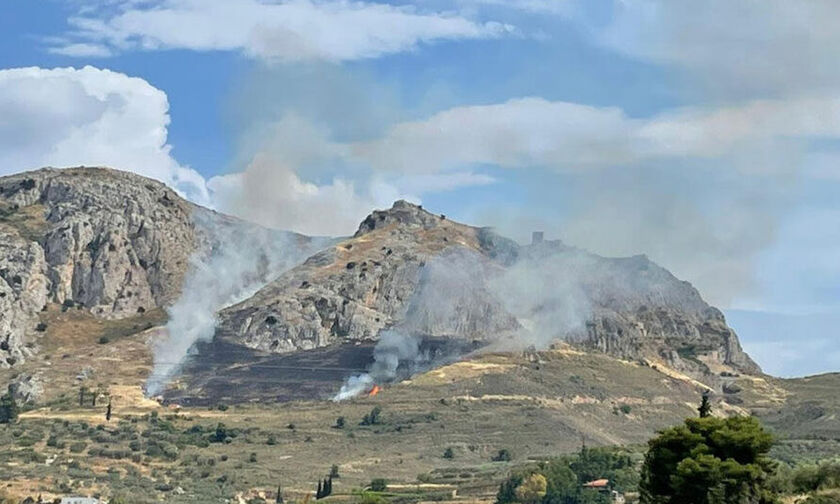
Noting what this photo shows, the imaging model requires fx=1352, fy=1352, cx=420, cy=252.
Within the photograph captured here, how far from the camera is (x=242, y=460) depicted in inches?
7820

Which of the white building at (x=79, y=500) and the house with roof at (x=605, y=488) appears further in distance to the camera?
the white building at (x=79, y=500)

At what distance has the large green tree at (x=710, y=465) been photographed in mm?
85875

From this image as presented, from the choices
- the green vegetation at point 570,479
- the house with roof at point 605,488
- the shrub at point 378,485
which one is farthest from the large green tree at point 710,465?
the shrub at point 378,485

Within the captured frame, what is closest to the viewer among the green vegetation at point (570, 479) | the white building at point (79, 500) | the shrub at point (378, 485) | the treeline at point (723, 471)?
the treeline at point (723, 471)

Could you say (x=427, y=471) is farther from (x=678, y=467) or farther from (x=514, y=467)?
(x=678, y=467)

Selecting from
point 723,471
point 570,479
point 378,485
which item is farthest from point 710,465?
point 378,485

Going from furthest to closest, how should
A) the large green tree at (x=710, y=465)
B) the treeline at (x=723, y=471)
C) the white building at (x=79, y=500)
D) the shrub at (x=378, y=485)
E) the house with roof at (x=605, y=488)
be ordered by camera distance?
the shrub at (x=378, y=485) → the white building at (x=79, y=500) → the house with roof at (x=605, y=488) → the large green tree at (x=710, y=465) → the treeline at (x=723, y=471)

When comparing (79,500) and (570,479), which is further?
(570,479)

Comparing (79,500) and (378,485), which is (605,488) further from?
(79,500)

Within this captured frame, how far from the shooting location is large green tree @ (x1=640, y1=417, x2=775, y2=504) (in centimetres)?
8588

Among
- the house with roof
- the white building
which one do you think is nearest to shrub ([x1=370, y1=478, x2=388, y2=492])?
the house with roof

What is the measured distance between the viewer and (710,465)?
87312 millimetres

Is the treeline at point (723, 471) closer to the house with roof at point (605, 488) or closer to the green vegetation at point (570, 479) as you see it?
the house with roof at point (605, 488)

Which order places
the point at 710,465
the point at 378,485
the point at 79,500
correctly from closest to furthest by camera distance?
the point at 710,465, the point at 79,500, the point at 378,485
